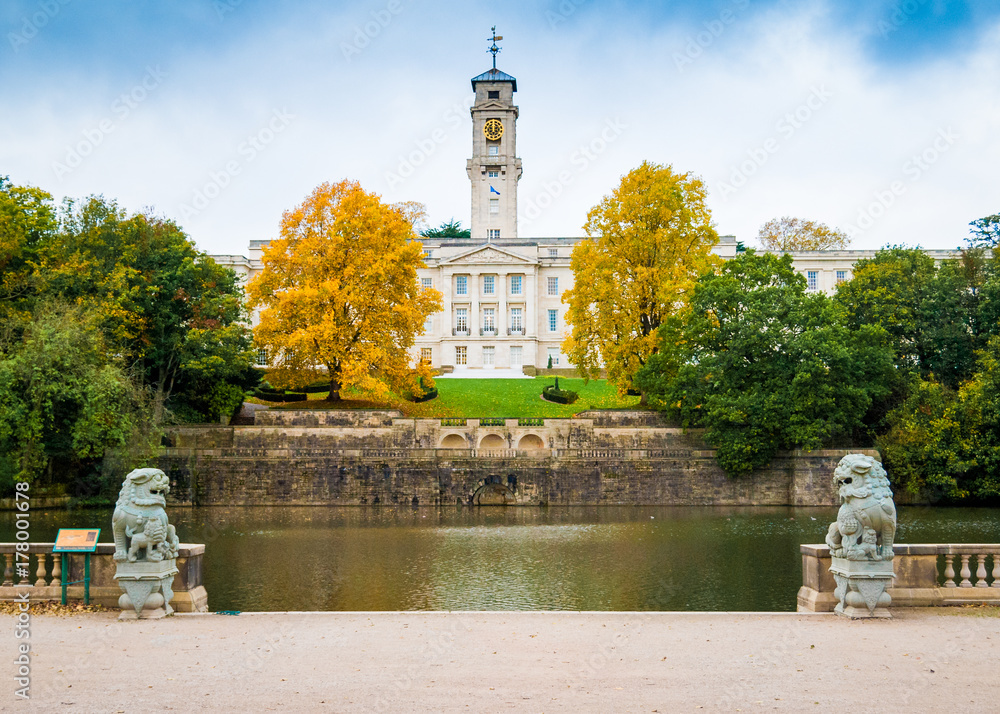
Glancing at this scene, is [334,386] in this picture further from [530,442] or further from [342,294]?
[530,442]

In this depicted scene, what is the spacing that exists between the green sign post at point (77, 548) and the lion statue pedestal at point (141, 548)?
0.64 meters

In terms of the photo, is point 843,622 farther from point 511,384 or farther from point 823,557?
point 511,384

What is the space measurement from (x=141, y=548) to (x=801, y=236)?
82765 millimetres

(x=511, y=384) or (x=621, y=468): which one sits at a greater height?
(x=511, y=384)

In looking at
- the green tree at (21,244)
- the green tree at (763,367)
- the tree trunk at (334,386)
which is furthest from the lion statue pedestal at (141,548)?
the tree trunk at (334,386)

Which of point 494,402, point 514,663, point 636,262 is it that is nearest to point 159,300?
point 494,402

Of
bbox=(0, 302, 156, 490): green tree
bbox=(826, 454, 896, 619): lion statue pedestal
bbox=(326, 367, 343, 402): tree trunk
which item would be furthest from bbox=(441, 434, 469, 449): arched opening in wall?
bbox=(826, 454, 896, 619): lion statue pedestal

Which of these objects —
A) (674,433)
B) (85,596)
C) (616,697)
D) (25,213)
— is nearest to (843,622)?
(616,697)

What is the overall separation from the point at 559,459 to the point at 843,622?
25.1 m

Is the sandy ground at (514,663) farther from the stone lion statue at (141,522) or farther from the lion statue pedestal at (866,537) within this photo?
the stone lion statue at (141,522)

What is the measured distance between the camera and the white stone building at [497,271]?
7631cm

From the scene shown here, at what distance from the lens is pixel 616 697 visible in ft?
27.7

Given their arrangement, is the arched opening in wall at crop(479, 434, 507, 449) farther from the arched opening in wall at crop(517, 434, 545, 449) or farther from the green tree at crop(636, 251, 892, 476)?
the green tree at crop(636, 251, 892, 476)

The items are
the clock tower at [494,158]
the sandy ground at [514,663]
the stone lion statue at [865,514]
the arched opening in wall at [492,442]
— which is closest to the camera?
the sandy ground at [514,663]
